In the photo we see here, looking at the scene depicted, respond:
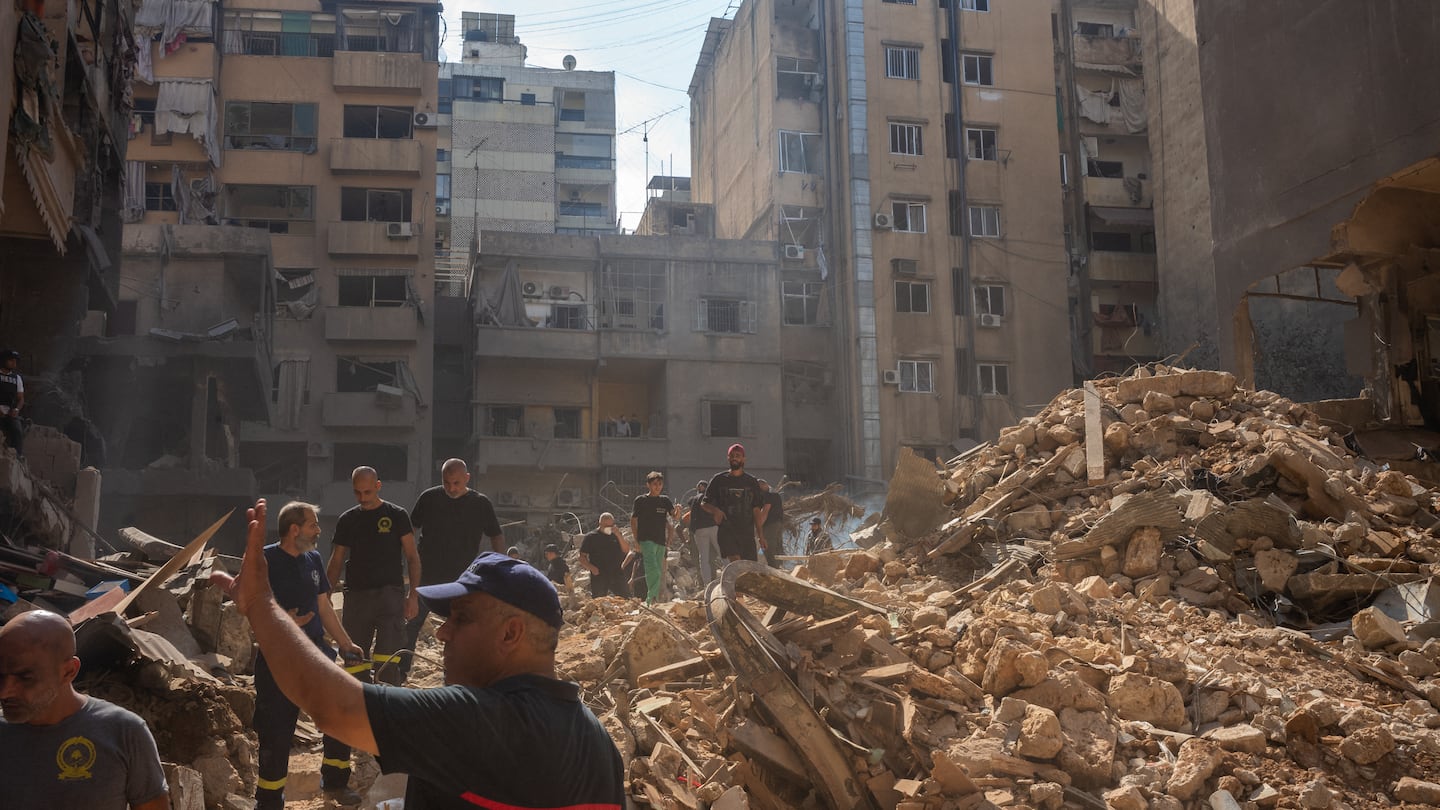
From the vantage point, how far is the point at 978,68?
1420 inches

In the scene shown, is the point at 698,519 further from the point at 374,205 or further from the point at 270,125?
the point at 270,125

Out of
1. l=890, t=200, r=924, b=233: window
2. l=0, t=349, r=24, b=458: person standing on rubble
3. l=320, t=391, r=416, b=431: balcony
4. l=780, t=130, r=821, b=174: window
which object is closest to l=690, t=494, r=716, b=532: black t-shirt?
l=0, t=349, r=24, b=458: person standing on rubble

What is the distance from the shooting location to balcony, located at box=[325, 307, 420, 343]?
32688 millimetres

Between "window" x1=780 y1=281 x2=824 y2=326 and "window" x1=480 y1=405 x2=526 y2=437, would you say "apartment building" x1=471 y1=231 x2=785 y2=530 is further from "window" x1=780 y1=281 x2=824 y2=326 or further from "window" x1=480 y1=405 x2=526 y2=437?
"window" x1=780 y1=281 x2=824 y2=326

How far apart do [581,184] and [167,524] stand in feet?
114

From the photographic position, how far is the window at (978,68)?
35969 millimetres

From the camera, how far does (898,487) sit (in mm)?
11242

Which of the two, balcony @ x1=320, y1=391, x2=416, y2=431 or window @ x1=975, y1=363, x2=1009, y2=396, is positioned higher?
window @ x1=975, y1=363, x2=1009, y2=396

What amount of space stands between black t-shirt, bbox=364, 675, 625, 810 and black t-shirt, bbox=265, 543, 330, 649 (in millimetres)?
3591

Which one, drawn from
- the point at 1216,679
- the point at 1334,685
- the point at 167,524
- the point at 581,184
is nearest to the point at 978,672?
the point at 1216,679

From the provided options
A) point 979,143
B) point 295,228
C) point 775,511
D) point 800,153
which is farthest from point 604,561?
point 979,143

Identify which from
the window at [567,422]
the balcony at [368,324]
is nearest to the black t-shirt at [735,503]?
the window at [567,422]

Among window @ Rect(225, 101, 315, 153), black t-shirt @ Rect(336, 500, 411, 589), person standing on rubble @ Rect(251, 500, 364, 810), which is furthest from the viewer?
window @ Rect(225, 101, 315, 153)

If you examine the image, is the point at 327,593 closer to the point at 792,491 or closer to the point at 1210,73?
the point at 1210,73
